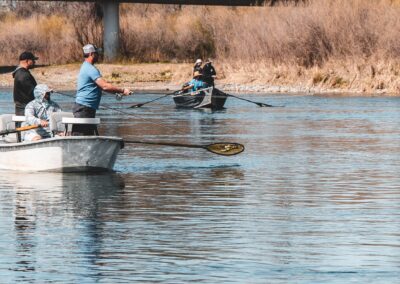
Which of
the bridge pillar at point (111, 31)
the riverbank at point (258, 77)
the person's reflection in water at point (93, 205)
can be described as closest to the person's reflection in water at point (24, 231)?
the person's reflection in water at point (93, 205)

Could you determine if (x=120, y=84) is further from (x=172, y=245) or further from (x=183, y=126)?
(x=172, y=245)

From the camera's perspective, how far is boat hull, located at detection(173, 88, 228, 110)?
45.7 metres

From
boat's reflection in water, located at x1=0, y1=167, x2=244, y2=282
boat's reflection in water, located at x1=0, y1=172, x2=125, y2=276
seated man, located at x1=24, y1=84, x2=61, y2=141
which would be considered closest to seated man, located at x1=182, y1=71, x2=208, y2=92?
boat's reflection in water, located at x1=0, y1=167, x2=244, y2=282

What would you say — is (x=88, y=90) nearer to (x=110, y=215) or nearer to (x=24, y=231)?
(x=110, y=215)

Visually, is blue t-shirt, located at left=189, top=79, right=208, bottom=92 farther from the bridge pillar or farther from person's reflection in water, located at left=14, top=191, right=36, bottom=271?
the bridge pillar

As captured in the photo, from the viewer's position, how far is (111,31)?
246 ft

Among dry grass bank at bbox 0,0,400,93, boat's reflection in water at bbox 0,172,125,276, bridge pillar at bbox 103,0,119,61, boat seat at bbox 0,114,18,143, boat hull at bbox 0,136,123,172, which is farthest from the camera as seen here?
bridge pillar at bbox 103,0,119,61

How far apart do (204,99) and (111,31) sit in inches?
1165

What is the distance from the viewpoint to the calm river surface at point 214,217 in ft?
42.5

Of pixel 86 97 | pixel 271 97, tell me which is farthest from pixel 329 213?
pixel 271 97

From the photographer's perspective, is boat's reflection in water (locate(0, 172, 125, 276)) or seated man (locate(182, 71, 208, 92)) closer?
boat's reflection in water (locate(0, 172, 125, 276))

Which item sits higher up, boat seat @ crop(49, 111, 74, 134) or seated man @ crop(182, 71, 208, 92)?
boat seat @ crop(49, 111, 74, 134)

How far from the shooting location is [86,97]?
2142cm

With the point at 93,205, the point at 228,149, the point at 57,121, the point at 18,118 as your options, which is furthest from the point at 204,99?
the point at 93,205
